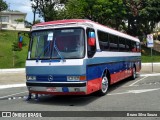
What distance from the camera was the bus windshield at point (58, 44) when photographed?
444 inches

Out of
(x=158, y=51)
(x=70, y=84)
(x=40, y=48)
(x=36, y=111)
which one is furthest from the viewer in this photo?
(x=158, y=51)

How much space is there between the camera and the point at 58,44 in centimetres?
1149

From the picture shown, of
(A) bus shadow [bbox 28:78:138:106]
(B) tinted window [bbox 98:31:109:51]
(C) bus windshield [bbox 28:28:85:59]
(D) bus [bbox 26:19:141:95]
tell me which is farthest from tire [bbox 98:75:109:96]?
(C) bus windshield [bbox 28:28:85:59]

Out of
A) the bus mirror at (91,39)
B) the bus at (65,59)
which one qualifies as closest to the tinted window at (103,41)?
the bus at (65,59)

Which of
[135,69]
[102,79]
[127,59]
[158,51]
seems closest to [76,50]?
[102,79]

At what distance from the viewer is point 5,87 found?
59.5ft

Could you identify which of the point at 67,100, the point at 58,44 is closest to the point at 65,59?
the point at 58,44

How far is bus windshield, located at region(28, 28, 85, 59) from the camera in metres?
11.3

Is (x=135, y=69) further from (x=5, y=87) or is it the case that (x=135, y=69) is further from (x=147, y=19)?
(x=147, y=19)

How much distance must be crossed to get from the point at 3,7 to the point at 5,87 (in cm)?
5345

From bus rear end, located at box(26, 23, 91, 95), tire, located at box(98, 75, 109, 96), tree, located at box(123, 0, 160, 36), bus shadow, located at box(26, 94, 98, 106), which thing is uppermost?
tree, located at box(123, 0, 160, 36)

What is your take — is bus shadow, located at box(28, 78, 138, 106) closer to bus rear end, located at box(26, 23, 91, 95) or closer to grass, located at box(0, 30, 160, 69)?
bus rear end, located at box(26, 23, 91, 95)

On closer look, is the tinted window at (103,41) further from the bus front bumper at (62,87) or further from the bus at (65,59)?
the bus front bumper at (62,87)

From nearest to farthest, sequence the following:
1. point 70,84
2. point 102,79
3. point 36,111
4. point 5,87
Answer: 1. point 36,111
2. point 70,84
3. point 102,79
4. point 5,87
